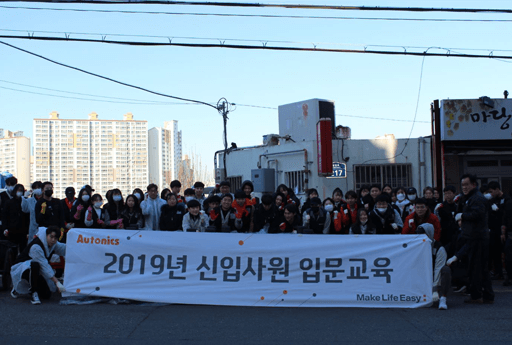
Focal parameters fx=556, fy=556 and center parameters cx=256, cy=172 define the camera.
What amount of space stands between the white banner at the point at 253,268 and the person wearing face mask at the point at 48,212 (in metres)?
1.94

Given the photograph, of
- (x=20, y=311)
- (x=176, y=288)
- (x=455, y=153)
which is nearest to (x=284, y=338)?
(x=176, y=288)

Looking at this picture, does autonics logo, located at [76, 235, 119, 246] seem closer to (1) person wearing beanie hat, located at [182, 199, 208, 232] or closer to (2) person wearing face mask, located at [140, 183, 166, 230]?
(1) person wearing beanie hat, located at [182, 199, 208, 232]

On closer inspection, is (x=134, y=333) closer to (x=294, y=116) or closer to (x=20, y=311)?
(x=20, y=311)

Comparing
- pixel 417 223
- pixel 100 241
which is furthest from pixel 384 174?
pixel 100 241

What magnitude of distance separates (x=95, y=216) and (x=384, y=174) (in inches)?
481

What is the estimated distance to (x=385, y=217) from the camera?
938 centimetres

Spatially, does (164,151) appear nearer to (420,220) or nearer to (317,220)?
(317,220)

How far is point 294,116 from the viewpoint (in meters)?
22.9

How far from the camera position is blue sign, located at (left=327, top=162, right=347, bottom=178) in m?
19.7

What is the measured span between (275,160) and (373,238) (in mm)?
13588

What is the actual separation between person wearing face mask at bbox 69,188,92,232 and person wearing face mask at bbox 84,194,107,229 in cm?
26

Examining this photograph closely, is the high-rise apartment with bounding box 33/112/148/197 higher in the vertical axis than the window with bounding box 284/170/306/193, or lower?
higher

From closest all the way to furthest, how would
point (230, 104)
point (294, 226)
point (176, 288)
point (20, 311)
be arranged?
1. point (20, 311)
2. point (176, 288)
3. point (294, 226)
4. point (230, 104)

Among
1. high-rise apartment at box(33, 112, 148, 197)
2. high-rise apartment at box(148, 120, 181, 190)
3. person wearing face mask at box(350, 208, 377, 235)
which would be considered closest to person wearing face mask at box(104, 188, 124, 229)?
person wearing face mask at box(350, 208, 377, 235)
